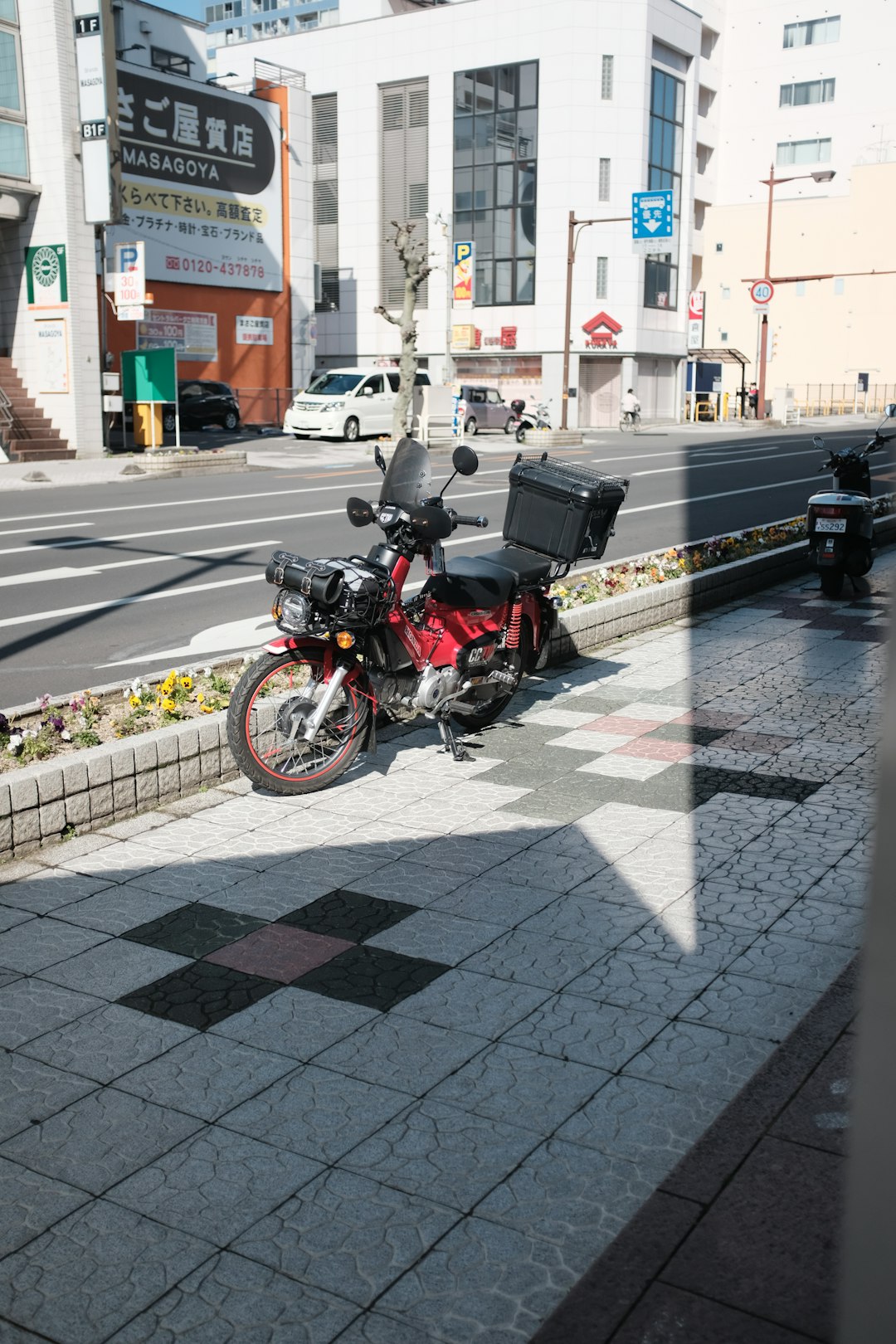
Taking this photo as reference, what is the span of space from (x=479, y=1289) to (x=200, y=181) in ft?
133

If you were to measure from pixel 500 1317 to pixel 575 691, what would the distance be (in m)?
5.68

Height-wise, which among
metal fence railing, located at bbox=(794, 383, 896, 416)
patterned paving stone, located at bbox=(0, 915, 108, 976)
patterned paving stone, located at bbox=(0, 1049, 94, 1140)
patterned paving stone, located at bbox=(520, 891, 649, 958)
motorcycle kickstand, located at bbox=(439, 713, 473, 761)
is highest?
metal fence railing, located at bbox=(794, 383, 896, 416)

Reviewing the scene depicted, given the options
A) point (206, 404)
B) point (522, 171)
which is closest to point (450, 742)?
point (206, 404)

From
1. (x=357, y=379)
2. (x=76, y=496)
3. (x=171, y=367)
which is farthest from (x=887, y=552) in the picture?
(x=357, y=379)

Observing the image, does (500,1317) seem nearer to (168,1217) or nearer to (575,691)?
(168,1217)

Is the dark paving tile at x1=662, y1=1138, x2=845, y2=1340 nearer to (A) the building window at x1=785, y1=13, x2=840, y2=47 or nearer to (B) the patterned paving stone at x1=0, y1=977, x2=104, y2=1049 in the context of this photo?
(B) the patterned paving stone at x1=0, y1=977, x2=104, y2=1049

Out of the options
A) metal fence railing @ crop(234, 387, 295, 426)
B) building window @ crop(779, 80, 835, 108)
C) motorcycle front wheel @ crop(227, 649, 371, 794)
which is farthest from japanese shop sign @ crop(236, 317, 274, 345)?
building window @ crop(779, 80, 835, 108)

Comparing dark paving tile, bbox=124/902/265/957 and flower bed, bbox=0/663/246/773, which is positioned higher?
flower bed, bbox=0/663/246/773

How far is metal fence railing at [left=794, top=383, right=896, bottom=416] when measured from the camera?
2721 inches

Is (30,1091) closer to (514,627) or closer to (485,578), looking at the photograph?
(485,578)

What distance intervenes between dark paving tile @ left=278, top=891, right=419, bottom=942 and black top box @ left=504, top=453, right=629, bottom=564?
319 cm

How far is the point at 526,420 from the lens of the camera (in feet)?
129

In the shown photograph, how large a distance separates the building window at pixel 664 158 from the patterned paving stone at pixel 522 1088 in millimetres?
55672

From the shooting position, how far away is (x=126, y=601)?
11.4 m
